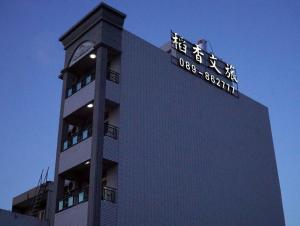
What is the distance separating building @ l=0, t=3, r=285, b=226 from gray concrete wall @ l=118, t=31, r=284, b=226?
92 mm

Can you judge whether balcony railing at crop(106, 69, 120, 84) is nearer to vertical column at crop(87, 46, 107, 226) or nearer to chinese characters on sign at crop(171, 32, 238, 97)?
vertical column at crop(87, 46, 107, 226)

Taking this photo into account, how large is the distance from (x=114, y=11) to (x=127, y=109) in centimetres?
839

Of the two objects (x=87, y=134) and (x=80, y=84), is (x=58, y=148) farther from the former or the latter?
(x=80, y=84)

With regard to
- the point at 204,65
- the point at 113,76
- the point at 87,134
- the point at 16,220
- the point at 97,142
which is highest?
the point at 204,65

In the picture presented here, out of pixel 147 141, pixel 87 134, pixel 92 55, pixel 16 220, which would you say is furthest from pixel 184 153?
pixel 16 220

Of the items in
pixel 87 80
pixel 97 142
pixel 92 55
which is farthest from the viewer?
pixel 87 80

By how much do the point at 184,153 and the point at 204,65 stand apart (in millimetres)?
11039

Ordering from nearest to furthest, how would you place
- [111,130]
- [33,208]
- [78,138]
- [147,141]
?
[111,130]
[78,138]
[147,141]
[33,208]

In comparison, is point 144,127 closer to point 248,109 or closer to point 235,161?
point 235,161

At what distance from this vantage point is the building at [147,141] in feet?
113

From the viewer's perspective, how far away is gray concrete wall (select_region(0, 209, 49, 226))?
112 feet

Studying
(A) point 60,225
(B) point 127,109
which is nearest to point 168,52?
(B) point 127,109

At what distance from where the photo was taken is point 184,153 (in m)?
40.2

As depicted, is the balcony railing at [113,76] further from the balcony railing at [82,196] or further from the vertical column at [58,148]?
the balcony railing at [82,196]
